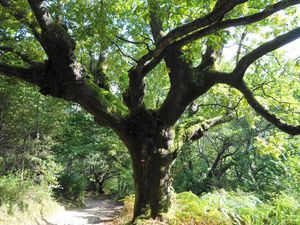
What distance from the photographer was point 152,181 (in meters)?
5.88

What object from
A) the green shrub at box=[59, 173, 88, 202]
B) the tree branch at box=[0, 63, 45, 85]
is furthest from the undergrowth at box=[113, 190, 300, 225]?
the green shrub at box=[59, 173, 88, 202]

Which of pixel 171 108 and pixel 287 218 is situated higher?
pixel 171 108

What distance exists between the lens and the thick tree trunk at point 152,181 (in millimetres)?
5793

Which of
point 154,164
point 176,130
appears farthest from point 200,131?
point 154,164

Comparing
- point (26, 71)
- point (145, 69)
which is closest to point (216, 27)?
point (145, 69)

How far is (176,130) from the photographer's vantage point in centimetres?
726

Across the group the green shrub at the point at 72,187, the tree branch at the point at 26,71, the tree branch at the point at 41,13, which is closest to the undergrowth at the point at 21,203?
the tree branch at the point at 26,71

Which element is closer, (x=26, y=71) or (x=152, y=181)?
(x=26, y=71)

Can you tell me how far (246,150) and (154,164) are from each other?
11.0 metres

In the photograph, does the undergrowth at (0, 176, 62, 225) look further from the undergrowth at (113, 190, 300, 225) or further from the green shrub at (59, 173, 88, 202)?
the green shrub at (59, 173, 88, 202)

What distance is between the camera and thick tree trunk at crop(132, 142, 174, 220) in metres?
5.79

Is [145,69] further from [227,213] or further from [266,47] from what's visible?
[227,213]

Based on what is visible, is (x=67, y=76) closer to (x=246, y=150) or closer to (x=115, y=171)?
(x=246, y=150)

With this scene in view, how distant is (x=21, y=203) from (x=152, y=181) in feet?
14.7
